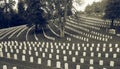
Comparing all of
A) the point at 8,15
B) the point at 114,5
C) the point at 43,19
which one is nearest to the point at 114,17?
the point at 114,5

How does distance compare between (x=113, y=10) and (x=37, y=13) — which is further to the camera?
(x=113, y=10)

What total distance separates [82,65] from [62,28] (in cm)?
3835

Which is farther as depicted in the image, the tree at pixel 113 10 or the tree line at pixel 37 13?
the tree at pixel 113 10

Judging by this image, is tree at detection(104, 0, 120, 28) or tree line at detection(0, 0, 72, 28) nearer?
tree line at detection(0, 0, 72, 28)

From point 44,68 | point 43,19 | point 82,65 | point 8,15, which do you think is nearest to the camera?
point 44,68

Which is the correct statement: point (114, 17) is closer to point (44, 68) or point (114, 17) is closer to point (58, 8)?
point (58, 8)

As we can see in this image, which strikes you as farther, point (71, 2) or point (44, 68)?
point (71, 2)

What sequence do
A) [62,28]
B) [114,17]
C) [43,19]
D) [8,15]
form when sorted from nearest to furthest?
[62,28] < [43,19] < [114,17] < [8,15]

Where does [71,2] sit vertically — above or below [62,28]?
above

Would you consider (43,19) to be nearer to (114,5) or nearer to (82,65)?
(114,5)

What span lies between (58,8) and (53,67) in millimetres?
42012

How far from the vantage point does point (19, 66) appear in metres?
20.6

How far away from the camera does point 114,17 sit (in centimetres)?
7512

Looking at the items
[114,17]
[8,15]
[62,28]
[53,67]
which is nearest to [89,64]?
[53,67]
